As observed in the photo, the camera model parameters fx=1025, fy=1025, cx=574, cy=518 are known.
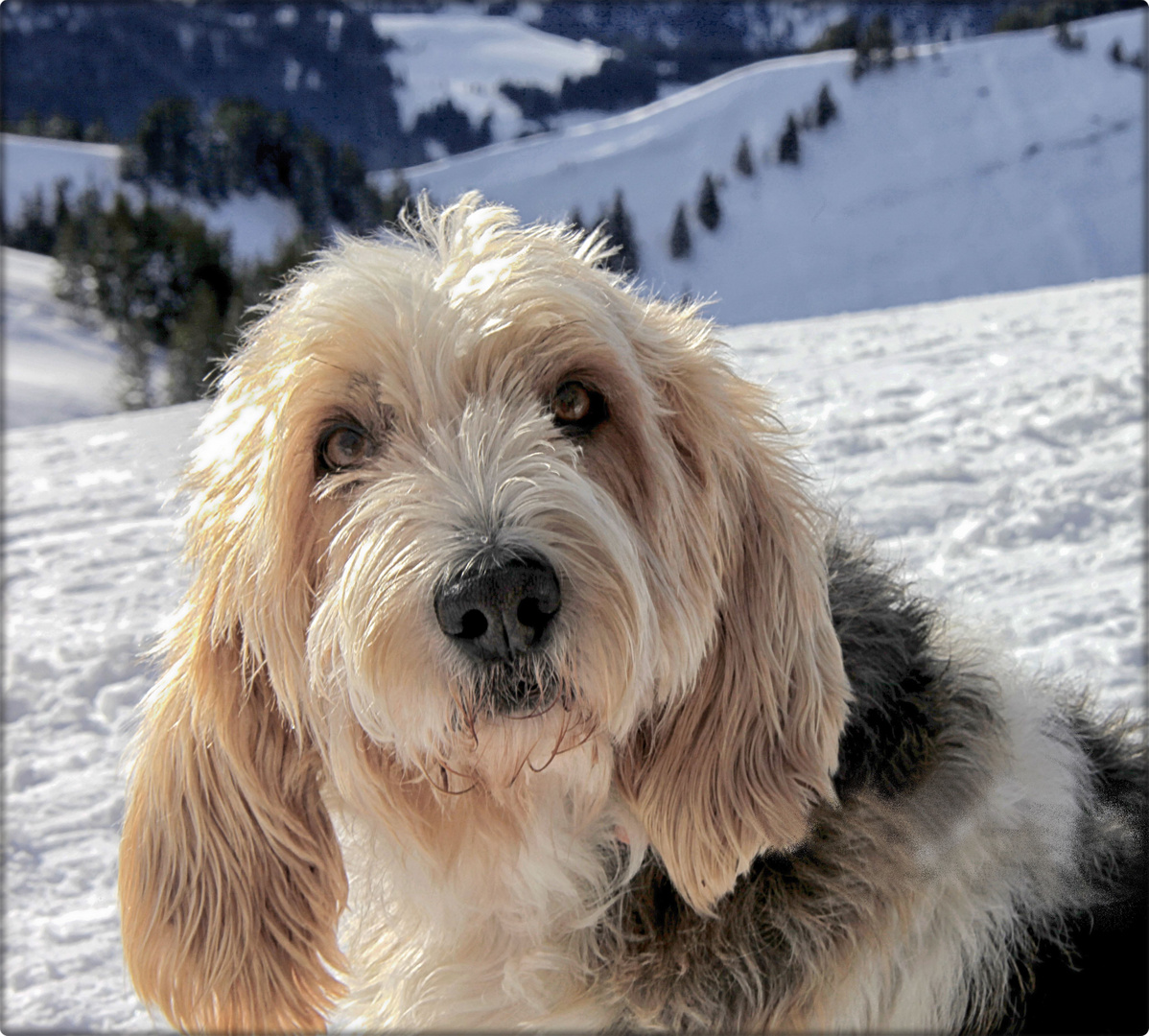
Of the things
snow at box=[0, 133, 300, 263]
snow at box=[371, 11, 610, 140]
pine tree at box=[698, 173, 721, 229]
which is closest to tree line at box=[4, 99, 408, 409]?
snow at box=[0, 133, 300, 263]

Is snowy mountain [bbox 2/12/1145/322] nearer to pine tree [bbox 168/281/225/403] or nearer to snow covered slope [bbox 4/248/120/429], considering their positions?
snow covered slope [bbox 4/248/120/429]

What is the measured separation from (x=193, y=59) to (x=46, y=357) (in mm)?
76543

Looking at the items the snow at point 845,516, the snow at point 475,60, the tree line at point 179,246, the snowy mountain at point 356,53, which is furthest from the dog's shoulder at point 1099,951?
the snow at point 475,60

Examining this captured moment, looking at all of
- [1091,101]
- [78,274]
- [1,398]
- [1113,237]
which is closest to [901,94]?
[1091,101]

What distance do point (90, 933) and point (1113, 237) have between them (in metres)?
70.1

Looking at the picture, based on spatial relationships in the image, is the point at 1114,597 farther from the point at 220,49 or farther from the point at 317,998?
the point at 220,49

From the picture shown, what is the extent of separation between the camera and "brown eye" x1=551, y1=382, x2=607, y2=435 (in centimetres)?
212

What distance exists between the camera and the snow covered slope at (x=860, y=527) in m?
3.30

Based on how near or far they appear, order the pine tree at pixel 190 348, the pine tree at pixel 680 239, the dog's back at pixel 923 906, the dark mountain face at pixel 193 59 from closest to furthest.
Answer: the dog's back at pixel 923 906
the pine tree at pixel 190 348
the pine tree at pixel 680 239
the dark mountain face at pixel 193 59

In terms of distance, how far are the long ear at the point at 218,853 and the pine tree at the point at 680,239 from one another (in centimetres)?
5661

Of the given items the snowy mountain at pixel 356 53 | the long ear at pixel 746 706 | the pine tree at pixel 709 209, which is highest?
the snowy mountain at pixel 356 53

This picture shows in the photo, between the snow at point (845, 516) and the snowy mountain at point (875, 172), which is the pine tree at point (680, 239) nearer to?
the snowy mountain at point (875, 172)

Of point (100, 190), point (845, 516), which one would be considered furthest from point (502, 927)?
point (100, 190)

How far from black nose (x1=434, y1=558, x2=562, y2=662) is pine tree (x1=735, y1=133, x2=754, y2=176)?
226 ft
